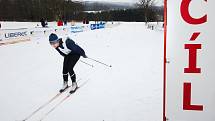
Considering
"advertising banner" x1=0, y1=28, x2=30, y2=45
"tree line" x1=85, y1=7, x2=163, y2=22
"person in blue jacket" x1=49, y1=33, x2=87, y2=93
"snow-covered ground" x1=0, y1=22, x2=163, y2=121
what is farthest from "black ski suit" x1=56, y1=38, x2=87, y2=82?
"tree line" x1=85, y1=7, x2=163, y2=22

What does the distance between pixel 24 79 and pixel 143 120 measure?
5.09 metres

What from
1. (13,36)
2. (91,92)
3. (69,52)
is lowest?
(91,92)

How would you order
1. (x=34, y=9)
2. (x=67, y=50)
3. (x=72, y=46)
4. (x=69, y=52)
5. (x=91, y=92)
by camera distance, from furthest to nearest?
(x=34, y=9) → (x=91, y=92) → (x=69, y=52) → (x=67, y=50) → (x=72, y=46)

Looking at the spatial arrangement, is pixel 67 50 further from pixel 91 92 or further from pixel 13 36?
pixel 13 36

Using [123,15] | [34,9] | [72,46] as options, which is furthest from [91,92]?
[123,15]

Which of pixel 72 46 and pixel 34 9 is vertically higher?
pixel 34 9

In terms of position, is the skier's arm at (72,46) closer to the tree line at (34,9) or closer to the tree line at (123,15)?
the tree line at (34,9)

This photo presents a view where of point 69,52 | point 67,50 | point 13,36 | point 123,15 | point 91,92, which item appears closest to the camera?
point 67,50

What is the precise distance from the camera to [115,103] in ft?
19.6

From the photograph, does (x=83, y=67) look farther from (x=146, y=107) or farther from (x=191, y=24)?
(x=191, y=24)

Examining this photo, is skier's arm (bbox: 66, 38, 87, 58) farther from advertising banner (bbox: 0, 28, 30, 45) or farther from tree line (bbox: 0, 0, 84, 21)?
tree line (bbox: 0, 0, 84, 21)

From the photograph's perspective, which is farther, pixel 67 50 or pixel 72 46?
pixel 67 50

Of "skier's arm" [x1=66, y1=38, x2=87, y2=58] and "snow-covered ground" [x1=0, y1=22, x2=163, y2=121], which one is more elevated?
"skier's arm" [x1=66, y1=38, x2=87, y2=58]

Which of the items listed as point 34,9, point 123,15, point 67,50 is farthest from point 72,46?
point 123,15
